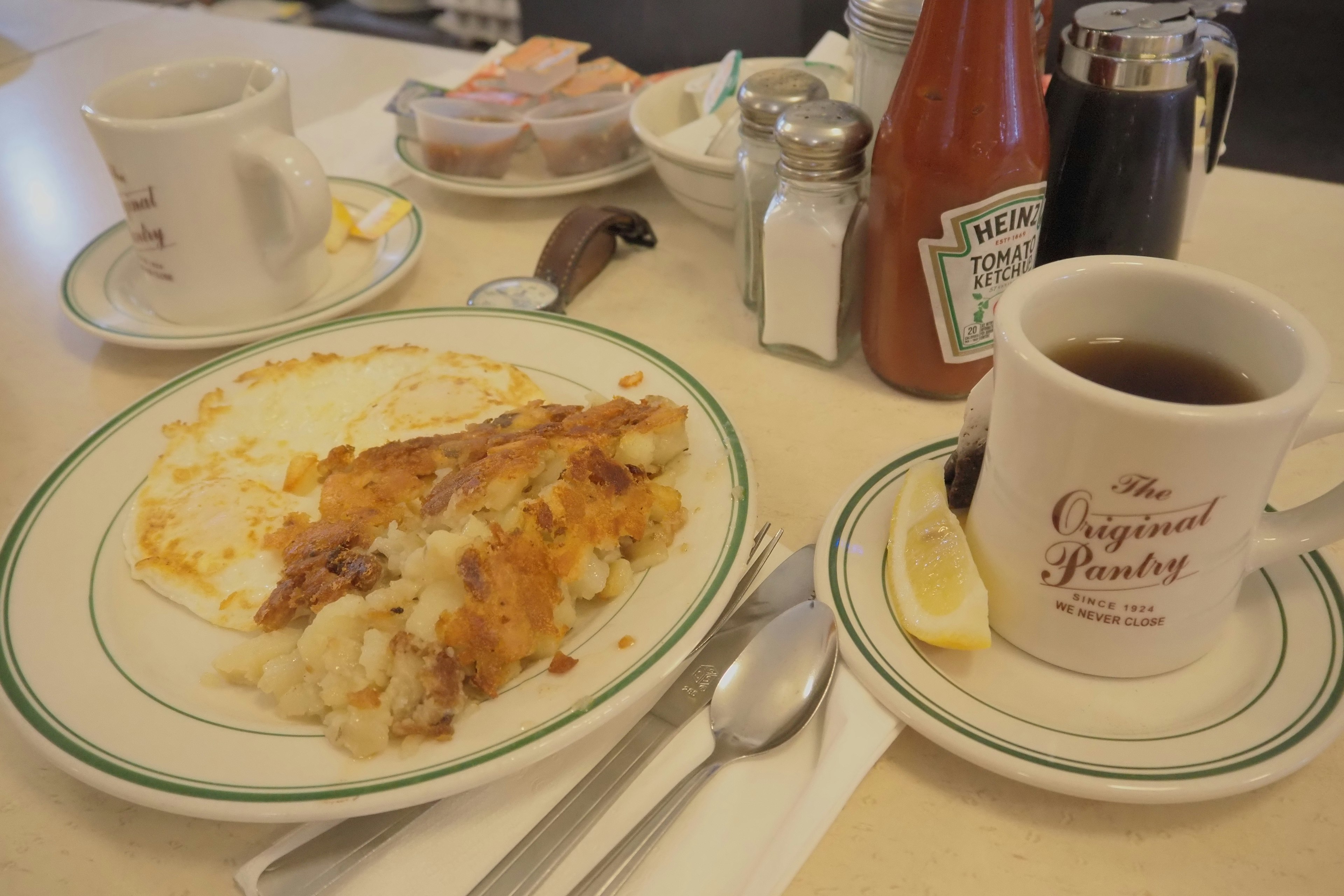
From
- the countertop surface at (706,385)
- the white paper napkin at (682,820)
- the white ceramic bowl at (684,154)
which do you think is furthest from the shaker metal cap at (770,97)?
the white paper napkin at (682,820)

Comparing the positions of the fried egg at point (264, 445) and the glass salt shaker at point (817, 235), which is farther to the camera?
the glass salt shaker at point (817, 235)

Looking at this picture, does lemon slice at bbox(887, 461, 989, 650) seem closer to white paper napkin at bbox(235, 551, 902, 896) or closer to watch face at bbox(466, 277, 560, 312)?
white paper napkin at bbox(235, 551, 902, 896)

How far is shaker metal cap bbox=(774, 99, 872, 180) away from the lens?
107 cm

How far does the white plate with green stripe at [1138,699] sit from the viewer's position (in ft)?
2.17

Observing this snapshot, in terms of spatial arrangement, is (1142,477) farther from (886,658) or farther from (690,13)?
(690,13)

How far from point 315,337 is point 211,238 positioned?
22 cm

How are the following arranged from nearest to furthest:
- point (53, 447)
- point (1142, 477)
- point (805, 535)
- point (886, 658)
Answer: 1. point (1142, 477)
2. point (886, 658)
3. point (805, 535)
4. point (53, 447)

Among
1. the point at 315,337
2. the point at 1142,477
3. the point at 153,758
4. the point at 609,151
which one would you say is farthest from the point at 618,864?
the point at 609,151

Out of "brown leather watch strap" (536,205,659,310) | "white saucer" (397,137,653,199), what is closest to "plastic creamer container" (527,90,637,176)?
"white saucer" (397,137,653,199)

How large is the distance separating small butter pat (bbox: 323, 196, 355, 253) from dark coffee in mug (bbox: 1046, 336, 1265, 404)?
48.3 inches

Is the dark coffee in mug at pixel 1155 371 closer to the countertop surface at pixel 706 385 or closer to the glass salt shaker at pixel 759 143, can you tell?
the countertop surface at pixel 706 385

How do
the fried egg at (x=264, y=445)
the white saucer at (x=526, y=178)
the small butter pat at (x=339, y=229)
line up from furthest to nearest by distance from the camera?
the white saucer at (x=526, y=178) → the small butter pat at (x=339, y=229) → the fried egg at (x=264, y=445)

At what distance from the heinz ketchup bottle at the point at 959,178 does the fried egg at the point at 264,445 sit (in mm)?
490

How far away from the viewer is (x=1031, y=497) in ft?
2.38
